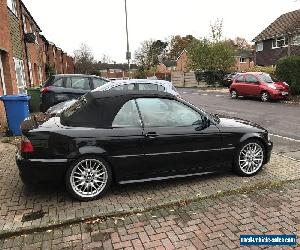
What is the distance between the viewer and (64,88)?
38.8 ft

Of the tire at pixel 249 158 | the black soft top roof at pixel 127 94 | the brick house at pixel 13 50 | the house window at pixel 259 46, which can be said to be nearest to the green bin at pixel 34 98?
the brick house at pixel 13 50

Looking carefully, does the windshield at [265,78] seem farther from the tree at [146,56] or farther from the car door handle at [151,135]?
the tree at [146,56]

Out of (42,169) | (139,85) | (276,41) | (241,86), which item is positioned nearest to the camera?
(42,169)

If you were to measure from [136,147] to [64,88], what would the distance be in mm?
7946

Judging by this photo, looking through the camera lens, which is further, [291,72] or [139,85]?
[291,72]

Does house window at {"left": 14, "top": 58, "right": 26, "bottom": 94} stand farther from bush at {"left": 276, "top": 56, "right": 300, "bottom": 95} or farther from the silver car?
bush at {"left": 276, "top": 56, "right": 300, "bottom": 95}

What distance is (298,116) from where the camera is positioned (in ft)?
41.2

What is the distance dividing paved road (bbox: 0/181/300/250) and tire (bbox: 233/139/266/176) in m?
0.93

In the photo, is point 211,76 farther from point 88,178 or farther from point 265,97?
point 88,178

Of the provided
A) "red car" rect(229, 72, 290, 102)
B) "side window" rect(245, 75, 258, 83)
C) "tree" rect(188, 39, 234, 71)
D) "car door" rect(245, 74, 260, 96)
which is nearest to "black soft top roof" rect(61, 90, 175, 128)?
"red car" rect(229, 72, 290, 102)

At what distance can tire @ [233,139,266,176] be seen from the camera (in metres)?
5.38

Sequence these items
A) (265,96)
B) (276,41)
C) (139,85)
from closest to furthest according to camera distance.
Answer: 1. (139,85)
2. (265,96)
3. (276,41)

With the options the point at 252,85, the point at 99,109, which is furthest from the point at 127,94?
Result: the point at 252,85

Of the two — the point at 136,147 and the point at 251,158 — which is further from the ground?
the point at 136,147
